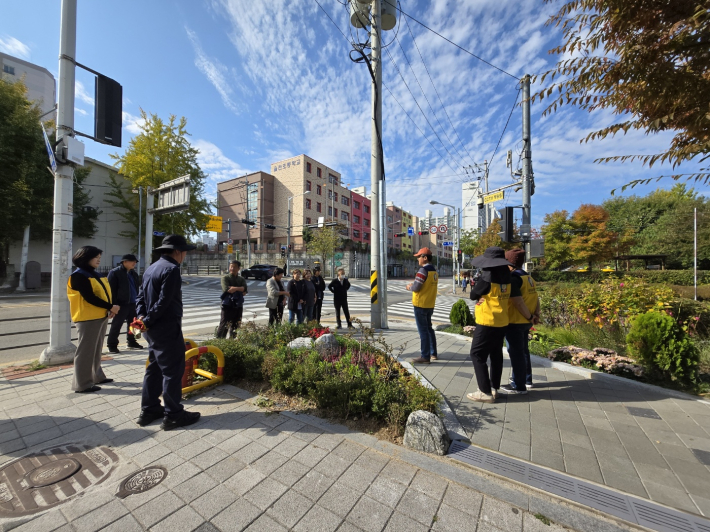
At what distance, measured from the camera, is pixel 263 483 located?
2.09 m

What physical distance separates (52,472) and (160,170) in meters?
26.5

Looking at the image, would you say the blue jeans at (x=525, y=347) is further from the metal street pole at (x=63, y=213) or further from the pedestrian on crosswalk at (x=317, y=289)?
the metal street pole at (x=63, y=213)

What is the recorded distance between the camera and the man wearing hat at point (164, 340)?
279cm

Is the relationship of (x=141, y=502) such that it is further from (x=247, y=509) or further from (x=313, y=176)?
(x=313, y=176)

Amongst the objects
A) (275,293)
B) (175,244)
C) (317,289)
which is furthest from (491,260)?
(317,289)

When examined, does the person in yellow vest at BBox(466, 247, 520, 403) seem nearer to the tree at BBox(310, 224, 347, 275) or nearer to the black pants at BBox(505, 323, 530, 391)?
the black pants at BBox(505, 323, 530, 391)

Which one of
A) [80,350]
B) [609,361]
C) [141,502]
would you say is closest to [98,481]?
[141,502]

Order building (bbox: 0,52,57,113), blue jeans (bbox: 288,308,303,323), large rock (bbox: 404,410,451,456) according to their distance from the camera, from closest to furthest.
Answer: large rock (bbox: 404,410,451,456) < blue jeans (bbox: 288,308,303,323) < building (bbox: 0,52,57,113)

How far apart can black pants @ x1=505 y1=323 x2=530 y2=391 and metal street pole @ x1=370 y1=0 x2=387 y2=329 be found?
160 inches

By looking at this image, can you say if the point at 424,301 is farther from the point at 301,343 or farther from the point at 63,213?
the point at 63,213

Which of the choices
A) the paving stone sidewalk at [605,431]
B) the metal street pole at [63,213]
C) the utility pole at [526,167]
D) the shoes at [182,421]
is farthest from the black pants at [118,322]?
the utility pole at [526,167]

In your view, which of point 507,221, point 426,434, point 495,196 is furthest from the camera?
point 495,196

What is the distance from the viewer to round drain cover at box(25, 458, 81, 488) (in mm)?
2098

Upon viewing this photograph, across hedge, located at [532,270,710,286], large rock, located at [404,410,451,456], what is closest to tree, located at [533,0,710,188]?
large rock, located at [404,410,451,456]
